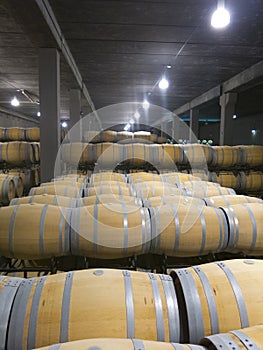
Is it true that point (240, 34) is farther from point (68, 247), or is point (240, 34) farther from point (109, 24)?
point (68, 247)

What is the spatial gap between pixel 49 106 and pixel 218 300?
18.4ft

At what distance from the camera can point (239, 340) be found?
1.19 meters

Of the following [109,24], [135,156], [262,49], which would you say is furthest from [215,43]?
[135,156]

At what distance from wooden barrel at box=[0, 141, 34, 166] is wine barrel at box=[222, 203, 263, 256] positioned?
551 centimetres

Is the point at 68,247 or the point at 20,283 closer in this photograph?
the point at 20,283

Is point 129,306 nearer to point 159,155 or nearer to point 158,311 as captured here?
point 158,311

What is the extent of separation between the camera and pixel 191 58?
26.4 ft

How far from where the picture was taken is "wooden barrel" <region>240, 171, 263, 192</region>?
7.43m

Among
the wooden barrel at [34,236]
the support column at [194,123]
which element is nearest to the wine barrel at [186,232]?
the wooden barrel at [34,236]

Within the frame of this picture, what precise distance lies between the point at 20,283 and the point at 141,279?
682mm

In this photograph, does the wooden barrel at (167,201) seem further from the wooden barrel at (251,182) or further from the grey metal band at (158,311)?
the wooden barrel at (251,182)

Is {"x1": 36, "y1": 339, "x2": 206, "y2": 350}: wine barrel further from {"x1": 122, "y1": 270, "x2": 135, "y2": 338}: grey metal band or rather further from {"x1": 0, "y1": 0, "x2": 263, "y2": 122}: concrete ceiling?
{"x1": 0, "y1": 0, "x2": 263, "y2": 122}: concrete ceiling

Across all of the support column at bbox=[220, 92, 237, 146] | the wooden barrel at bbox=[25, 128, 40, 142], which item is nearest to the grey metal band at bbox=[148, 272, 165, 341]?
the wooden barrel at bbox=[25, 128, 40, 142]

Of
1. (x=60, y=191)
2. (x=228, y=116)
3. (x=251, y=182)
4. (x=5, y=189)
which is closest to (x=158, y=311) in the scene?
(x=60, y=191)
